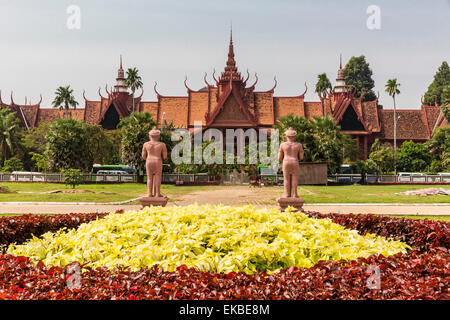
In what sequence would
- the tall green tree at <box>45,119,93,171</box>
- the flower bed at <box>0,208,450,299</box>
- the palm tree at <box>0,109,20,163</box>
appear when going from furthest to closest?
the palm tree at <box>0,109,20,163</box>
the tall green tree at <box>45,119,93,171</box>
the flower bed at <box>0,208,450,299</box>

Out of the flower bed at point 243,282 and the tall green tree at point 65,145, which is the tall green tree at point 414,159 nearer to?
the tall green tree at point 65,145

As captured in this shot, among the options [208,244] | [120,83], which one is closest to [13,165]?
[120,83]

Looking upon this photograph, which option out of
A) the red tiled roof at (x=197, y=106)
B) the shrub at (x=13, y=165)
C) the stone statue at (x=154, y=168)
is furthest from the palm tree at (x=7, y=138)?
the stone statue at (x=154, y=168)

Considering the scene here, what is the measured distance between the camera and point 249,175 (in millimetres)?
46469

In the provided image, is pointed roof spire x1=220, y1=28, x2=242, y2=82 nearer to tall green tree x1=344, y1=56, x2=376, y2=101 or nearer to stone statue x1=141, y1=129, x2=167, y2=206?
tall green tree x1=344, y1=56, x2=376, y2=101

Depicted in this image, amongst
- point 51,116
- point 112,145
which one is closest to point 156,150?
point 112,145

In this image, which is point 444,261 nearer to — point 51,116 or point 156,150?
point 156,150

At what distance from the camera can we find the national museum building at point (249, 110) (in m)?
62.3

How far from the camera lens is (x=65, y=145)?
4322cm

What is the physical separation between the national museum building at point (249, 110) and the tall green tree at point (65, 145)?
19156 millimetres

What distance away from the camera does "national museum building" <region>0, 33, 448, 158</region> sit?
204ft

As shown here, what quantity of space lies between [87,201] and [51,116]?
4979 centimetres

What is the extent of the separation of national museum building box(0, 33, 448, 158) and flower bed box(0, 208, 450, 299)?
54.0 metres

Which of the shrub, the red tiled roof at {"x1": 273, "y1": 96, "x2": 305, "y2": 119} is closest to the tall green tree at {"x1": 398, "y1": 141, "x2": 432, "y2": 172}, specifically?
the red tiled roof at {"x1": 273, "y1": 96, "x2": 305, "y2": 119}
